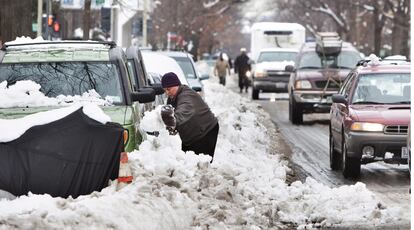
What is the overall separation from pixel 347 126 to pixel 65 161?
6705 millimetres

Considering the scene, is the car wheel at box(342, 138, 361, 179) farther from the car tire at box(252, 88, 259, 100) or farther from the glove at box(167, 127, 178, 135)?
the car tire at box(252, 88, 259, 100)

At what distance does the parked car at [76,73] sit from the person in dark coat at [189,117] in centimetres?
42

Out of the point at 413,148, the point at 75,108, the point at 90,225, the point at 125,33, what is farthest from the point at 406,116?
the point at 125,33

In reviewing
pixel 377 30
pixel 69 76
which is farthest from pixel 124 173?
pixel 377 30

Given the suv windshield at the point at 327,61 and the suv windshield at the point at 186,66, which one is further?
the suv windshield at the point at 327,61

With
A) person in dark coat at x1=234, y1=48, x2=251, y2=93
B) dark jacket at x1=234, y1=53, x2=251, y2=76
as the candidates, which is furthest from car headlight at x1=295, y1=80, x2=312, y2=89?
dark jacket at x1=234, y1=53, x2=251, y2=76

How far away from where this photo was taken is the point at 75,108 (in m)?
9.84

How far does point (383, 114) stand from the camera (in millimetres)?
15453

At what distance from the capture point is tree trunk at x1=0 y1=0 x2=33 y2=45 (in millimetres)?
21062

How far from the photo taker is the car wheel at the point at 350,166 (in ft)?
51.0

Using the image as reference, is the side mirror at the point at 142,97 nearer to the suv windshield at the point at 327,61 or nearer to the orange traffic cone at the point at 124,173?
the orange traffic cone at the point at 124,173

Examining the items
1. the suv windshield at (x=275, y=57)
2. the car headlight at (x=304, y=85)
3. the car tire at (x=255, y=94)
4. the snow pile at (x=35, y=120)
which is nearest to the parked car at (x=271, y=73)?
the suv windshield at (x=275, y=57)

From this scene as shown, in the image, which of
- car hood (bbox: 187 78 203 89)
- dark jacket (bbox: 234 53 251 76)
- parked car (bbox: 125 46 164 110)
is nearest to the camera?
parked car (bbox: 125 46 164 110)

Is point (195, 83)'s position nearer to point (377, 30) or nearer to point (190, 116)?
point (190, 116)
